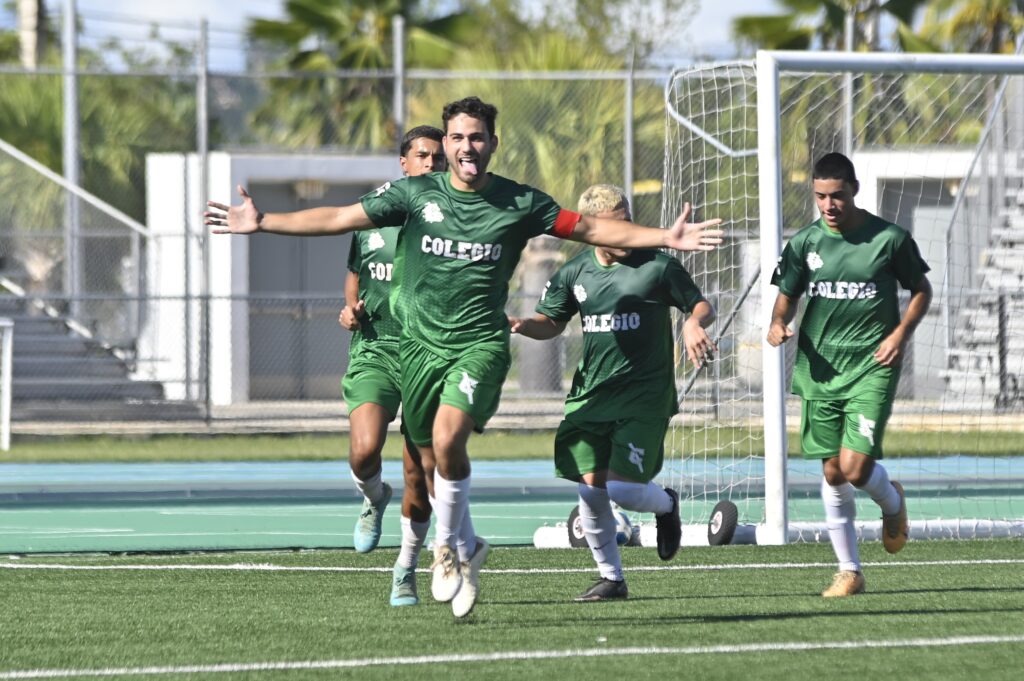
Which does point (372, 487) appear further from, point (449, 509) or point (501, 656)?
point (501, 656)

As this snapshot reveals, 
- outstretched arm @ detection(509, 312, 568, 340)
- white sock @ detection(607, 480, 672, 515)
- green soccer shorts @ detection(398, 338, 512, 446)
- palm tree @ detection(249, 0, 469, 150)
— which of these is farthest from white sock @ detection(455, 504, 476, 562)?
palm tree @ detection(249, 0, 469, 150)

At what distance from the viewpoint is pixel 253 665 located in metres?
6.01

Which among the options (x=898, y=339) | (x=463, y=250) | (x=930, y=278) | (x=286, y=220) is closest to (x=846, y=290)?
(x=898, y=339)

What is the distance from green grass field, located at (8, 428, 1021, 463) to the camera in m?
17.6

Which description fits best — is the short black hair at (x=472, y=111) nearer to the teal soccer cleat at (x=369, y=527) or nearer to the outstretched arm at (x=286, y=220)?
the outstretched arm at (x=286, y=220)

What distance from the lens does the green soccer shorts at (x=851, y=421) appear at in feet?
25.6

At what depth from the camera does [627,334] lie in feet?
25.8

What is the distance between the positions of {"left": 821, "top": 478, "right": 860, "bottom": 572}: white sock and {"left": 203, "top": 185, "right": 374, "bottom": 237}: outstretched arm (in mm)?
2525

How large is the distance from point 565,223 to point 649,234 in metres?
Result: 0.36

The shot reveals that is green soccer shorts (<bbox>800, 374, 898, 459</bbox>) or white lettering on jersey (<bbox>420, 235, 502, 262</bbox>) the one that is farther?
green soccer shorts (<bbox>800, 374, 898, 459</bbox>)

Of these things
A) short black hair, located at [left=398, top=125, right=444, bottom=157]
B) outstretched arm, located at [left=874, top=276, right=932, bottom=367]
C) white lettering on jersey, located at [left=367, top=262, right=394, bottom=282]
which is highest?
short black hair, located at [left=398, top=125, right=444, bottom=157]

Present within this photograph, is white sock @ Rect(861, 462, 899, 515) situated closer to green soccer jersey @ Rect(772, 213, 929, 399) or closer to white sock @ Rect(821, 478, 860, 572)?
white sock @ Rect(821, 478, 860, 572)

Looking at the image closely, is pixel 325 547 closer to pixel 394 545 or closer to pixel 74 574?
pixel 394 545

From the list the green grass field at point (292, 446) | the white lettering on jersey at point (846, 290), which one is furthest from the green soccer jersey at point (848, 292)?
the green grass field at point (292, 446)
